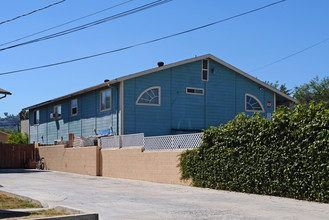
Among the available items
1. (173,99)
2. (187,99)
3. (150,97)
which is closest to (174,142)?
(150,97)

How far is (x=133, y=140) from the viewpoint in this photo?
816 inches

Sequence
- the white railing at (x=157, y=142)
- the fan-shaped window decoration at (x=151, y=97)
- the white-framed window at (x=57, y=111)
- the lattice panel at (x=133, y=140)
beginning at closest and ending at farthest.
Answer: the white railing at (x=157, y=142) < the lattice panel at (x=133, y=140) < the fan-shaped window decoration at (x=151, y=97) < the white-framed window at (x=57, y=111)

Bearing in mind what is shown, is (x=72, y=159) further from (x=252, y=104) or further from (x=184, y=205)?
(x=184, y=205)

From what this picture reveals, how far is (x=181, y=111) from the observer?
87.7 ft

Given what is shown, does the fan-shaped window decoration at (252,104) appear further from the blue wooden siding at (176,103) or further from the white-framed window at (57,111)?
the white-framed window at (57,111)

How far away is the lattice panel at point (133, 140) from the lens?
20.1 meters

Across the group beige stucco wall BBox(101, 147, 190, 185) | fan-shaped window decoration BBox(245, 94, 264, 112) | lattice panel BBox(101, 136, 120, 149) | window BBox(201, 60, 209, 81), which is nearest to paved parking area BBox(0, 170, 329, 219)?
beige stucco wall BBox(101, 147, 190, 185)

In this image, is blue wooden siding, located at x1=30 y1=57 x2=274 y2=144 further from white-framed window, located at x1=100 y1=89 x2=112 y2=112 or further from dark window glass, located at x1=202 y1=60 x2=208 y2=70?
white-framed window, located at x1=100 y1=89 x2=112 y2=112

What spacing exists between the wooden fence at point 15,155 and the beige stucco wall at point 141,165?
1064 centimetres

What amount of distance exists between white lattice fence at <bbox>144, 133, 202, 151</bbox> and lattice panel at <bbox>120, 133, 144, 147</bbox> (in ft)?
1.29

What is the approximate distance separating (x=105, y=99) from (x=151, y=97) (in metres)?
2.98

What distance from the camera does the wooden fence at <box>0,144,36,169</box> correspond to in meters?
30.8

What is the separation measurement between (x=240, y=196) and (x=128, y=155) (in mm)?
8851

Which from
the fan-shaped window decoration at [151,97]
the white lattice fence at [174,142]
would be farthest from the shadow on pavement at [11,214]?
the fan-shaped window decoration at [151,97]
